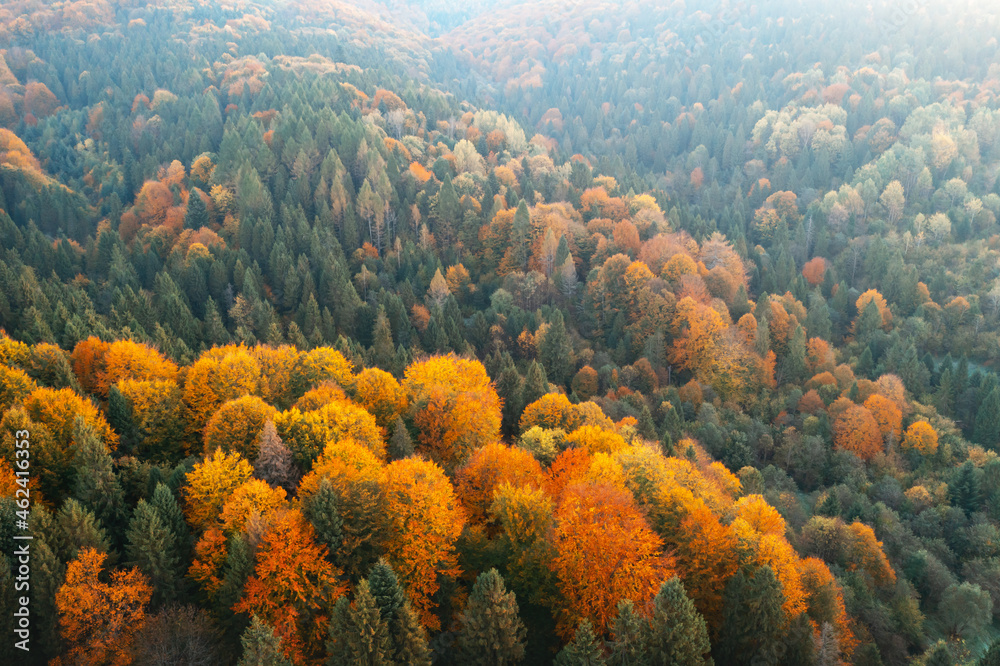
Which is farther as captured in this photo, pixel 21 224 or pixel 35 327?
pixel 21 224

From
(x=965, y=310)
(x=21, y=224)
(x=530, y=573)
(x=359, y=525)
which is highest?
(x=359, y=525)

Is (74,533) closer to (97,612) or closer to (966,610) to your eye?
A: (97,612)

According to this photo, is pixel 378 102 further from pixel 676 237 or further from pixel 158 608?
pixel 158 608

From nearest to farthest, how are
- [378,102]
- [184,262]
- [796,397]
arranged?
[796,397], [184,262], [378,102]

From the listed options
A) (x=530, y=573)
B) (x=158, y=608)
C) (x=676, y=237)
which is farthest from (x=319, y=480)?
(x=676, y=237)

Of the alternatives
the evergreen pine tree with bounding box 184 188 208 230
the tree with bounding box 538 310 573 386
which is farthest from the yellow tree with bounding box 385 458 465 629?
the evergreen pine tree with bounding box 184 188 208 230

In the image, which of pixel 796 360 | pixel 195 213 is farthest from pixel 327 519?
pixel 195 213

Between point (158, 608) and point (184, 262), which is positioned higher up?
point (158, 608)
